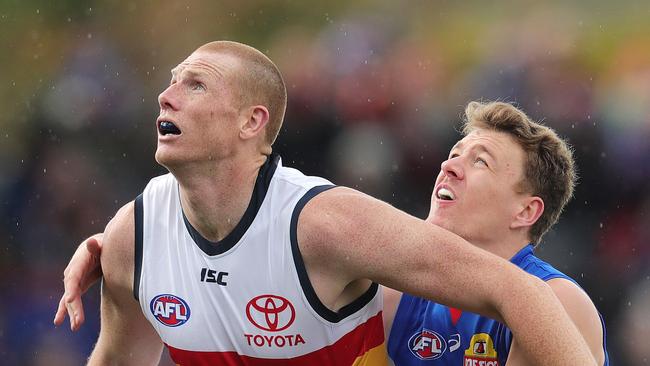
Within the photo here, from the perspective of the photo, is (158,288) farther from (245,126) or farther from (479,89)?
(479,89)

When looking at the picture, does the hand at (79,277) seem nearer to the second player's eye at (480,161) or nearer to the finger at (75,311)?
the finger at (75,311)

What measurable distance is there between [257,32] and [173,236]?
16.1 feet

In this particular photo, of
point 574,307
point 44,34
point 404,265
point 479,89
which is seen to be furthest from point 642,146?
point 44,34

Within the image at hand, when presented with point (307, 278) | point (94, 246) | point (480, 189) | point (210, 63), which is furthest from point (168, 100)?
point (480, 189)

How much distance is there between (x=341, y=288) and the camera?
3705mm

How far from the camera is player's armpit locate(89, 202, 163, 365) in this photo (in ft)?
13.3

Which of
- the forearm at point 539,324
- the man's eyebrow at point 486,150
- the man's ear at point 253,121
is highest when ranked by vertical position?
the man's eyebrow at point 486,150

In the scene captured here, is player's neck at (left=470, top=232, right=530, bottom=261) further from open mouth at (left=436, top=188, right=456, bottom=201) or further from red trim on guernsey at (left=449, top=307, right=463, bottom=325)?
red trim on guernsey at (left=449, top=307, right=463, bottom=325)

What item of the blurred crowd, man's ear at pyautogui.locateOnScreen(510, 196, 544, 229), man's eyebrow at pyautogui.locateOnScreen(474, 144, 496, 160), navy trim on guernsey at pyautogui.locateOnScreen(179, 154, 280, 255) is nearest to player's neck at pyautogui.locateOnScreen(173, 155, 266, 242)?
navy trim on guernsey at pyautogui.locateOnScreen(179, 154, 280, 255)

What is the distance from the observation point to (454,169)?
4.33 m

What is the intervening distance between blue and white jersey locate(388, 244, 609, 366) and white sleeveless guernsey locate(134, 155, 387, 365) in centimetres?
21

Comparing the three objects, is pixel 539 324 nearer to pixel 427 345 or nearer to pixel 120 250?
pixel 427 345

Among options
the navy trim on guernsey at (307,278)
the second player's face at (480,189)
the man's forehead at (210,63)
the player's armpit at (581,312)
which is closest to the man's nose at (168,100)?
the man's forehead at (210,63)

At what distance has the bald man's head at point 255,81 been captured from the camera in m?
3.94
